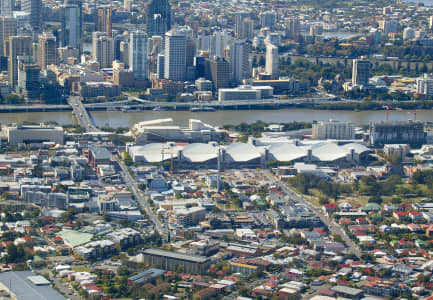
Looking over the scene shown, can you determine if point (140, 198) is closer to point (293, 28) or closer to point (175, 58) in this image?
point (175, 58)

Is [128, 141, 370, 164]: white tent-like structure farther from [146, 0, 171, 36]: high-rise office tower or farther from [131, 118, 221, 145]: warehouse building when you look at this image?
[146, 0, 171, 36]: high-rise office tower

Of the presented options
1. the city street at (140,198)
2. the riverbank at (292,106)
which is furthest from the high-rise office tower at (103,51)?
the city street at (140,198)

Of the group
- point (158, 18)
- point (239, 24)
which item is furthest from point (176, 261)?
point (239, 24)

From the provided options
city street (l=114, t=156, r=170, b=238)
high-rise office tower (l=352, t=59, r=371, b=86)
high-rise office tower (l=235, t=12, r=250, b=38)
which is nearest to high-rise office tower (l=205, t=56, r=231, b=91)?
high-rise office tower (l=352, t=59, r=371, b=86)

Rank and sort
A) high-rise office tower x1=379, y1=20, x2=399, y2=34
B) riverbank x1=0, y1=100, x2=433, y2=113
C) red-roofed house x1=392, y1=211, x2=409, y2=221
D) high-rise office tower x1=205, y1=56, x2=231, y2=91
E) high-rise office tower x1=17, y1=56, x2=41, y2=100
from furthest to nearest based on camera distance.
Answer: high-rise office tower x1=379, y1=20, x2=399, y2=34 < high-rise office tower x1=205, y1=56, x2=231, y2=91 < high-rise office tower x1=17, y1=56, x2=41, y2=100 < riverbank x1=0, y1=100, x2=433, y2=113 < red-roofed house x1=392, y1=211, x2=409, y2=221

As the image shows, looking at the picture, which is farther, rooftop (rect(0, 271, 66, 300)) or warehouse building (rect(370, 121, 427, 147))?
warehouse building (rect(370, 121, 427, 147))

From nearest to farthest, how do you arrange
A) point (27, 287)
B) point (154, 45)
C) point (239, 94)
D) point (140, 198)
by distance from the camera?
point (27, 287) < point (140, 198) < point (239, 94) < point (154, 45)
